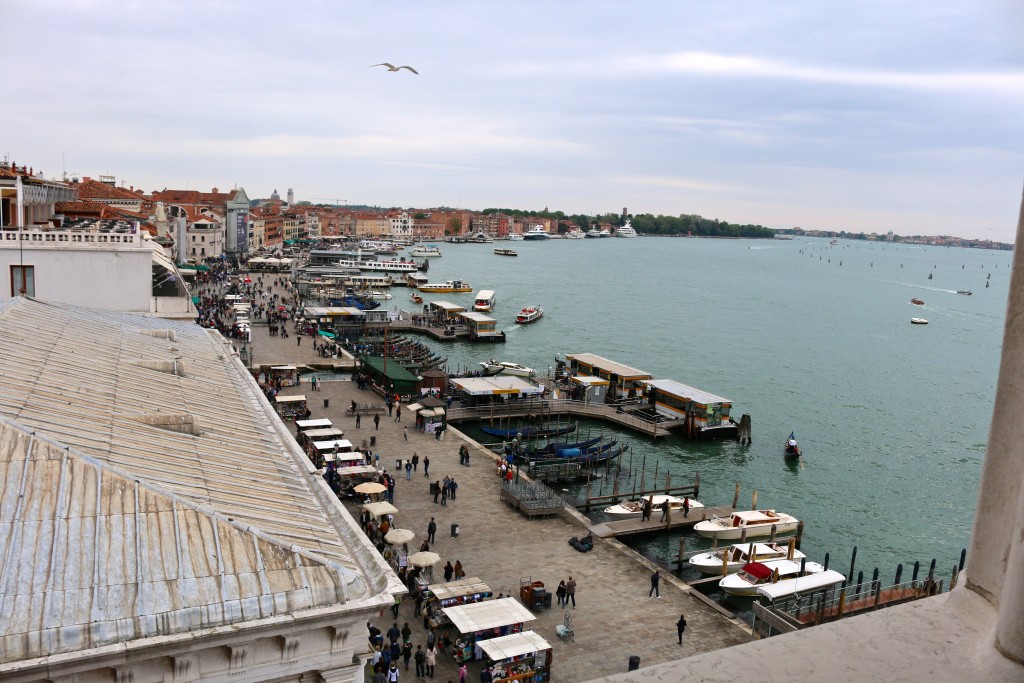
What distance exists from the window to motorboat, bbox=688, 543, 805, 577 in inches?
776

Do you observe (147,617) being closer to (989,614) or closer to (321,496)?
(321,496)

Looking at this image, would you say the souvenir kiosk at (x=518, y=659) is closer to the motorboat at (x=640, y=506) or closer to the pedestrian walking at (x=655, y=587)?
the pedestrian walking at (x=655, y=587)

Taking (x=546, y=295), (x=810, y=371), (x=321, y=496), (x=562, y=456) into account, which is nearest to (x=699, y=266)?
(x=546, y=295)

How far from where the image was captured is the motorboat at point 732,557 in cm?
1979

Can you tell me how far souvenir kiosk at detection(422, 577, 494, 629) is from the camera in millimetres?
14680

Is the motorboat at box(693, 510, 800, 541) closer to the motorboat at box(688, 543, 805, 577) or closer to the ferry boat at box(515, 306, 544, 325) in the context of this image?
the motorboat at box(688, 543, 805, 577)

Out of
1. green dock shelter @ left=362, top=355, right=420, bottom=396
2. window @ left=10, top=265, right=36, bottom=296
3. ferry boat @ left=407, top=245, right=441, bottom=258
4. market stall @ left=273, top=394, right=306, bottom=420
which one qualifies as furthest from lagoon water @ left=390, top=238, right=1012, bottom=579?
ferry boat @ left=407, top=245, right=441, bottom=258

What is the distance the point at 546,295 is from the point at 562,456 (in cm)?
6492

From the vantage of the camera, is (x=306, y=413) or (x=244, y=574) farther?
(x=306, y=413)

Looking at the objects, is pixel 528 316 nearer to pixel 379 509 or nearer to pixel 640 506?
pixel 640 506

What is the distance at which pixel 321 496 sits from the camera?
1005 cm

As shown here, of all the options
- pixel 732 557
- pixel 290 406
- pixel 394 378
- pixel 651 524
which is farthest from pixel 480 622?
pixel 394 378

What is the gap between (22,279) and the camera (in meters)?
21.6

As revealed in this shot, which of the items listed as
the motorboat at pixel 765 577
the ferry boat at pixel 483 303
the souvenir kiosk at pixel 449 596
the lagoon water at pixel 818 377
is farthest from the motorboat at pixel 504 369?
the souvenir kiosk at pixel 449 596
